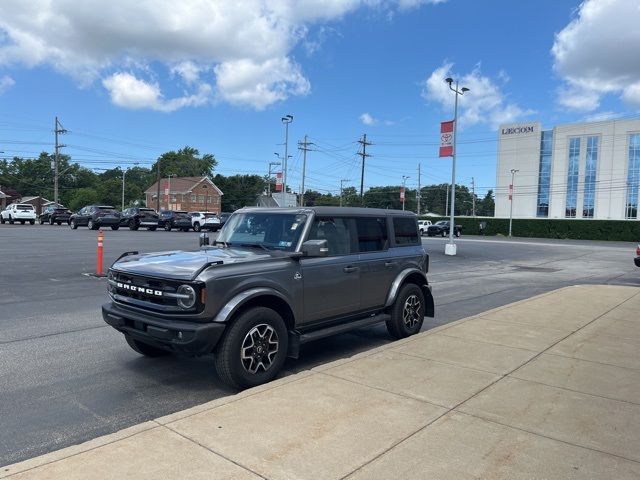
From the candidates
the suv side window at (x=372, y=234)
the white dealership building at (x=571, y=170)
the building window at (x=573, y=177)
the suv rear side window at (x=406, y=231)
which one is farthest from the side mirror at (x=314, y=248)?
the building window at (x=573, y=177)

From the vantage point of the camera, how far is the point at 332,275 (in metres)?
5.60

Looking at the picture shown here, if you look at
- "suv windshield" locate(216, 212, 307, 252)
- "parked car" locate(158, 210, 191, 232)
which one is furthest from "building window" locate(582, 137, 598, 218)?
"suv windshield" locate(216, 212, 307, 252)

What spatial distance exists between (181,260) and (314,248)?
4.30 feet

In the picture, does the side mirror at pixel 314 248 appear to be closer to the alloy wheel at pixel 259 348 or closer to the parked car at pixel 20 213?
the alloy wheel at pixel 259 348

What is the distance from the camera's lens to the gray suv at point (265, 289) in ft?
14.6

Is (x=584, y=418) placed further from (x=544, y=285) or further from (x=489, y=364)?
(x=544, y=285)

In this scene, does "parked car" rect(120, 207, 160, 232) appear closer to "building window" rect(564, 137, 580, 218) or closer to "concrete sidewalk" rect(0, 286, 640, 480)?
"concrete sidewalk" rect(0, 286, 640, 480)

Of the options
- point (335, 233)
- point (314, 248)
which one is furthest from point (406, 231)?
point (314, 248)

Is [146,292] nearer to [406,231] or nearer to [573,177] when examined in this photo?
[406,231]

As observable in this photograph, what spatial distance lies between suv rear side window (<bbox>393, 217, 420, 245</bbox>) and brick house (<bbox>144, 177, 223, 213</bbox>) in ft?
314

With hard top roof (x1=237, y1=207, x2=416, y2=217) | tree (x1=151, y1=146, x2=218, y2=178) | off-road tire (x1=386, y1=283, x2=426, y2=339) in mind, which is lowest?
off-road tire (x1=386, y1=283, x2=426, y2=339)

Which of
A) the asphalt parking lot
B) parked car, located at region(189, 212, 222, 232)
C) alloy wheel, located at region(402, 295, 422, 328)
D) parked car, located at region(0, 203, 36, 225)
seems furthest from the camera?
parked car, located at region(0, 203, 36, 225)

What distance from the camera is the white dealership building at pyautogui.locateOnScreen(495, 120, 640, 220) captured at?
71125mm

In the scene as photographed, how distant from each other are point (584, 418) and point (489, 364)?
1.44 m
